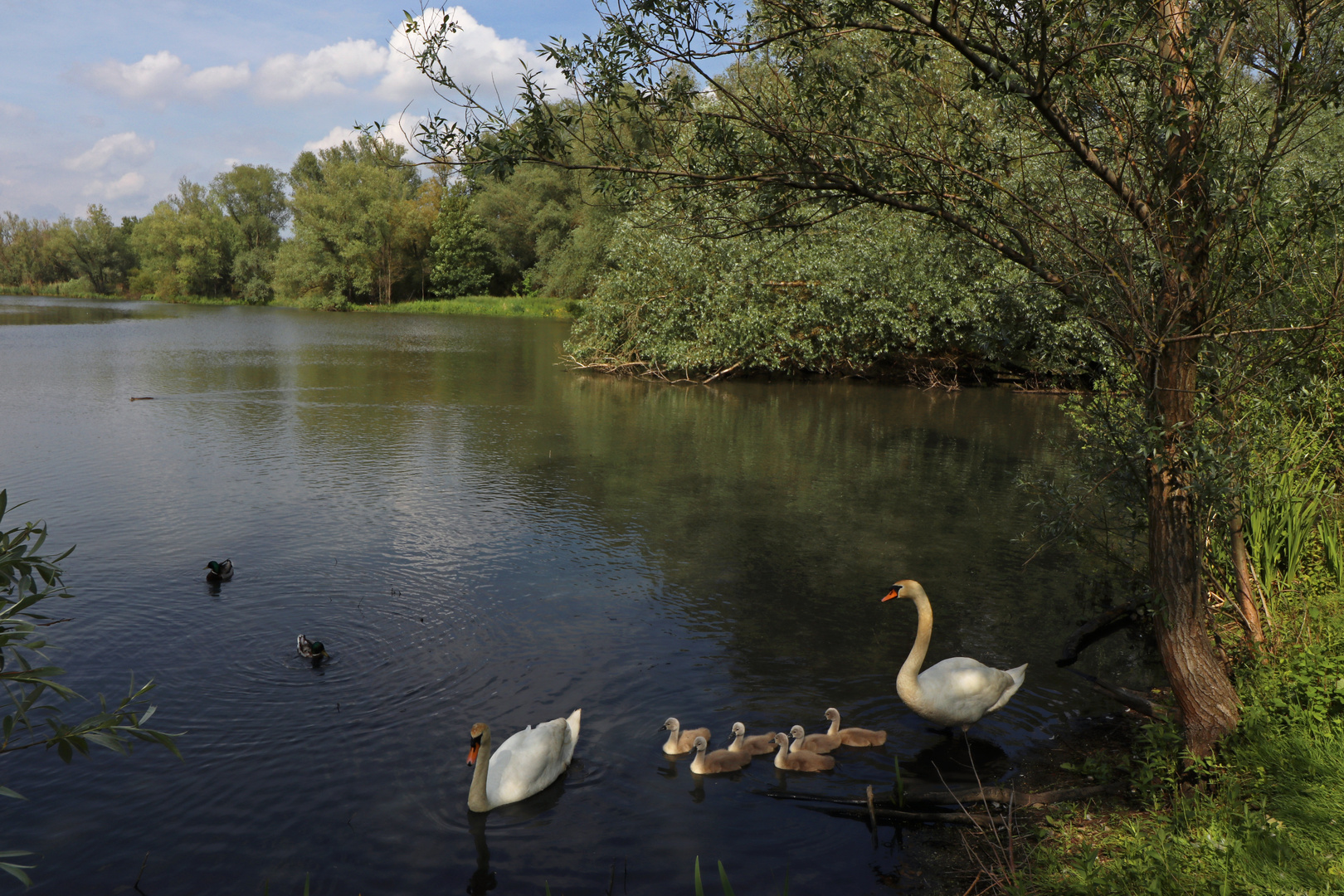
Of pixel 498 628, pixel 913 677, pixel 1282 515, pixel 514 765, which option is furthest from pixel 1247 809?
pixel 498 628

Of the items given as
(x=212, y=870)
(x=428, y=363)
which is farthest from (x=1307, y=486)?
(x=428, y=363)

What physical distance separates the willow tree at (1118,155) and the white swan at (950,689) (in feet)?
5.41

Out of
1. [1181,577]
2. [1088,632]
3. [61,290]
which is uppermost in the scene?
[61,290]

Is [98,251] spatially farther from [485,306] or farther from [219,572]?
[219,572]

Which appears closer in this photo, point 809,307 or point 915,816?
point 915,816

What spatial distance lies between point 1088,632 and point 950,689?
2.13 meters

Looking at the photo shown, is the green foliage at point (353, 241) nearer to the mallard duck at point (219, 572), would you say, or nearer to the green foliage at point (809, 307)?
the green foliage at point (809, 307)

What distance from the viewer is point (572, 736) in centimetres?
736

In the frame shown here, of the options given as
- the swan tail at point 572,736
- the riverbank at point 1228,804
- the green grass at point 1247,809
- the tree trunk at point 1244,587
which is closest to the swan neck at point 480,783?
the swan tail at point 572,736

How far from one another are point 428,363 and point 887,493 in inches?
991

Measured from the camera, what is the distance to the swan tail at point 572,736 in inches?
287

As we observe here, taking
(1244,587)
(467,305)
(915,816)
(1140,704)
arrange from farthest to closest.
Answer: (467,305), (1140,704), (1244,587), (915,816)

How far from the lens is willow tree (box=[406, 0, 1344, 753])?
5.70 m

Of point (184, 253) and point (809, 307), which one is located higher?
point (184, 253)
